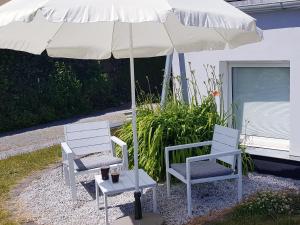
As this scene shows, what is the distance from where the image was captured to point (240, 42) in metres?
5.46

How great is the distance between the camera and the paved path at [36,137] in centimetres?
1041

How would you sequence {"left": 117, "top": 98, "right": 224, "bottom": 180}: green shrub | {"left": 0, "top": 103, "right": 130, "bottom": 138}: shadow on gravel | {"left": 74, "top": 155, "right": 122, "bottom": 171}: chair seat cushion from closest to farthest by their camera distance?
{"left": 74, "top": 155, "right": 122, "bottom": 171}: chair seat cushion, {"left": 117, "top": 98, "right": 224, "bottom": 180}: green shrub, {"left": 0, "top": 103, "right": 130, "bottom": 138}: shadow on gravel

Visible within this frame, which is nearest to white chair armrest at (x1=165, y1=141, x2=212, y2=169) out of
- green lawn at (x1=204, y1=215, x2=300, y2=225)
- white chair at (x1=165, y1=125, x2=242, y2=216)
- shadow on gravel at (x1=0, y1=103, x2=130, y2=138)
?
white chair at (x1=165, y1=125, x2=242, y2=216)

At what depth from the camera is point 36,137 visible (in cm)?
1170

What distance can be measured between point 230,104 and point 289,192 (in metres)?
2.09

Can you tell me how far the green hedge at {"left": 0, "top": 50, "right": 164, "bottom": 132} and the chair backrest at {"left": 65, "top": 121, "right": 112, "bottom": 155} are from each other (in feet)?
16.5

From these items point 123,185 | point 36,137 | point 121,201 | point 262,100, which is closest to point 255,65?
point 262,100

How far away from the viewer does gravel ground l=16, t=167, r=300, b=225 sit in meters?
5.62

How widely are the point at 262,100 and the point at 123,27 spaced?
8.42 ft

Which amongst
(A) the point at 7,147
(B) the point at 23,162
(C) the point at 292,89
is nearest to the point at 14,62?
(A) the point at 7,147

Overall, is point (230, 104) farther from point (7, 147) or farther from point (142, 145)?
point (7, 147)

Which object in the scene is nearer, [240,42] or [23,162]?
[240,42]

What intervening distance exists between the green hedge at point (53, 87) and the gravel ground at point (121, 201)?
5941mm

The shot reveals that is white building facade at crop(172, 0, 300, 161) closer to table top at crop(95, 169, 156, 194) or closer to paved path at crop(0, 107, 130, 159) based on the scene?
table top at crop(95, 169, 156, 194)
